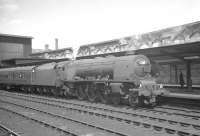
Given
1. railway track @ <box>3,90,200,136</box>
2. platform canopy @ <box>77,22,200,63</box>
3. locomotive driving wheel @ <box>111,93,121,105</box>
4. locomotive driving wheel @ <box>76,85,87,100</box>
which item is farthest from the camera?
locomotive driving wheel @ <box>76,85,87,100</box>

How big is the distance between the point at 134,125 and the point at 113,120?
4.16 ft

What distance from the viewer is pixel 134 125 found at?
931 centimetres

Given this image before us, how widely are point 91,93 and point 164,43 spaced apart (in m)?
6.21

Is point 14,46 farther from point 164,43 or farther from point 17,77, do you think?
point 164,43

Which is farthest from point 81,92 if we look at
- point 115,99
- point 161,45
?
point 161,45

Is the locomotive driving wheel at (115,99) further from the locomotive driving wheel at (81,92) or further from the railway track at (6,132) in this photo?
the railway track at (6,132)

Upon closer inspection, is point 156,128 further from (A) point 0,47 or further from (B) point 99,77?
(A) point 0,47

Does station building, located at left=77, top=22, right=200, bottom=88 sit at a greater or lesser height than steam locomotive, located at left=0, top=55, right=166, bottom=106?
greater

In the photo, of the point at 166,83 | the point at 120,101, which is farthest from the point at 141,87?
the point at 166,83

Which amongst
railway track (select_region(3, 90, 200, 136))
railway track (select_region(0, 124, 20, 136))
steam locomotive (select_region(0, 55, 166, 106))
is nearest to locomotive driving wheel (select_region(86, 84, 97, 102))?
steam locomotive (select_region(0, 55, 166, 106))

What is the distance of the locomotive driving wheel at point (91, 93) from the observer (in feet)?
52.4

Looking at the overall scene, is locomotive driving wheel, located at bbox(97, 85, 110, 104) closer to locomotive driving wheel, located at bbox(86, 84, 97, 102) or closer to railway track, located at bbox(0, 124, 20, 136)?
locomotive driving wheel, located at bbox(86, 84, 97, 102)

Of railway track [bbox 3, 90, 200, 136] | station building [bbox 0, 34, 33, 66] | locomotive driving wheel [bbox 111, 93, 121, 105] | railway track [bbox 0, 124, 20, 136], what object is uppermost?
station building [bbox 0, 34, 33, 66]

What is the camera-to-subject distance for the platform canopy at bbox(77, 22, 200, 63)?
1250 centimetres
